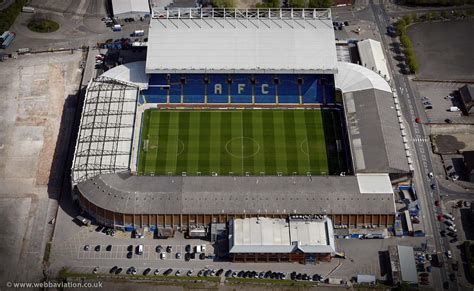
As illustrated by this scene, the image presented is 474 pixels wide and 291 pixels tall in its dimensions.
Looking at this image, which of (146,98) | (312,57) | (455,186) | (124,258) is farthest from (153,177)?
(455,186)

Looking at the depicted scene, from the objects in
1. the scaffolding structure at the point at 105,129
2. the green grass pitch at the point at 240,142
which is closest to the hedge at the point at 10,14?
the scaffolding structure at the point at 105,129

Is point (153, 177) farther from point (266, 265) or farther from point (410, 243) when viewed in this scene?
point (410, 243)

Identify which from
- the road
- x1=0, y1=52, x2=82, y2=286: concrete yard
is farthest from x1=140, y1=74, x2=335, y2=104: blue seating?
x1=0, y1=52, x2=82, y2=286: concrete yard

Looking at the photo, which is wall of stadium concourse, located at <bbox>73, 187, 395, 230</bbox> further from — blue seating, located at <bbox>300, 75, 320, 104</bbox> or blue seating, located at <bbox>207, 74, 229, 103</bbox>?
blue seating, located at <bbox>300, 75, 320, 104</bbox>

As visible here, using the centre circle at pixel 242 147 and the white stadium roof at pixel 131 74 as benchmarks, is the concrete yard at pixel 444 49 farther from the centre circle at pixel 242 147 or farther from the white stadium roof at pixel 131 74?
the white stadium roof at pixel 131 74

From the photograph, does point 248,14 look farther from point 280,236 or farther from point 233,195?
point 280,236

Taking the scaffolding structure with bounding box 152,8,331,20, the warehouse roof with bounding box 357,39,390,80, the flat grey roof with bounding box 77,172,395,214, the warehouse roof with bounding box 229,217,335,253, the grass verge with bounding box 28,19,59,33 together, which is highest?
the grass verge with bounding box 28,19,59,33
